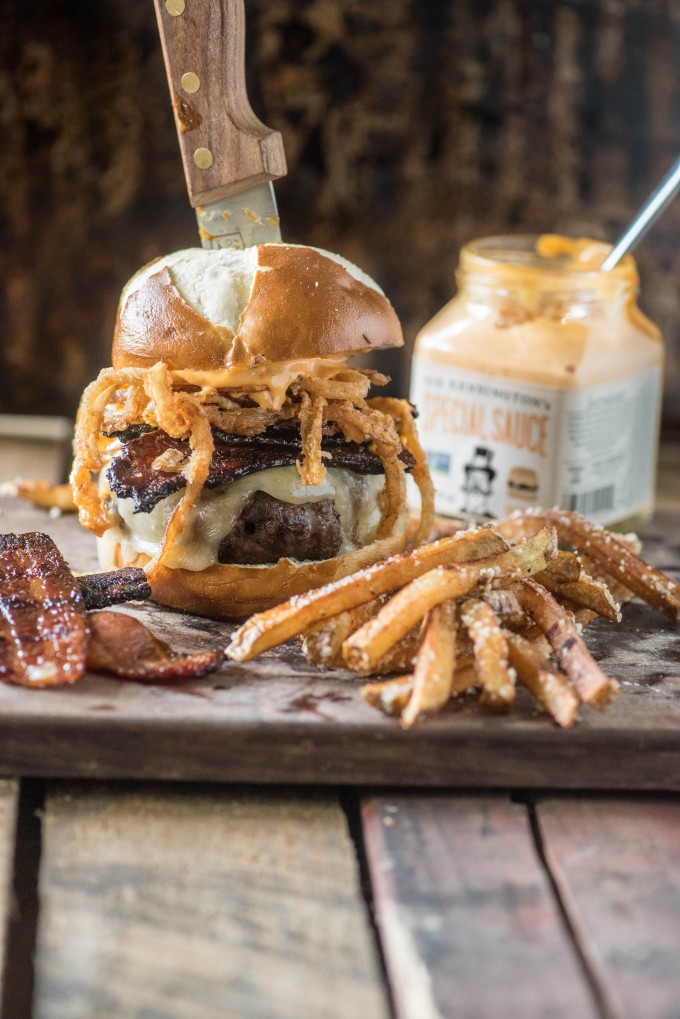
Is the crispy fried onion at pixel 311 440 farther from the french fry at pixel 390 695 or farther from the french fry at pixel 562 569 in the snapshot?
the french fry at pixel 390 695

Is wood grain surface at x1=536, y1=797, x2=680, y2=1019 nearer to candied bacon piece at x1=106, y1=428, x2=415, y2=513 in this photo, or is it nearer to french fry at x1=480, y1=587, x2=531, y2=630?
french fry at x1=480, y1=587, x2=531, y2=630

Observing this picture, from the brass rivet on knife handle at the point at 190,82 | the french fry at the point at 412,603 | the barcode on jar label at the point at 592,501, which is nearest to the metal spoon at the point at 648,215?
the barcode on jar label at the point at 592,501

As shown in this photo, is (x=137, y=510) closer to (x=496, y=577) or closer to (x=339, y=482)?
(x=339, y=482)

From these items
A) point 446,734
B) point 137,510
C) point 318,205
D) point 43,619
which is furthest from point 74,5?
point 446,734

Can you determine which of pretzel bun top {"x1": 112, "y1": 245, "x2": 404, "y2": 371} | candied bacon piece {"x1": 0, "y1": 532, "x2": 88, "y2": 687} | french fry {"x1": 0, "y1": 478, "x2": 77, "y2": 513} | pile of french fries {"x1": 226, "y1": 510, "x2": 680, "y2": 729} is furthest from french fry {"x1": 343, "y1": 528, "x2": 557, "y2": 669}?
french fry {"x1": 0, "y1": 478, "x2": 77, "y2": 513}

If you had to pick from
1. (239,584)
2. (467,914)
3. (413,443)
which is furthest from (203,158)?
(467,914)

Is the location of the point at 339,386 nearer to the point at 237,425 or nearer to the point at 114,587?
the point at 237,425
